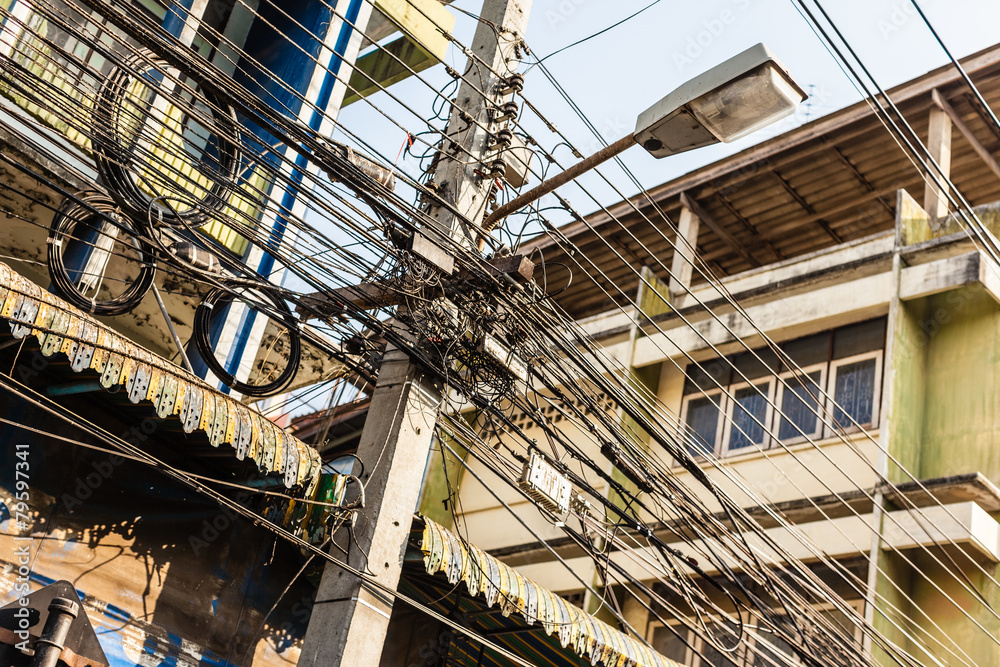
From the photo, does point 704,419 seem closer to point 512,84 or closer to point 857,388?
point 857,388

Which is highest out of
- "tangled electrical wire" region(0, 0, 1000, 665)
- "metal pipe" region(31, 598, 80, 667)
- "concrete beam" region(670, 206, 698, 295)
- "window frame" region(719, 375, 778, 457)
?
"concrete beam" region(670, 206, 698, 295)

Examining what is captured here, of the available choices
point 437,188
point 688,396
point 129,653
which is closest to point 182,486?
point 129,653

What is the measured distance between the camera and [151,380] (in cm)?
631

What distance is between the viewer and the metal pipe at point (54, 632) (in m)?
5.62

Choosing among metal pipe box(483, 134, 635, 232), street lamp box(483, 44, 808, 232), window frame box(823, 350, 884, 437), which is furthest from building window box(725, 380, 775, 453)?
street lamp box(483, 44, 808, 232)

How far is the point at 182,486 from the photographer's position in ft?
24.9

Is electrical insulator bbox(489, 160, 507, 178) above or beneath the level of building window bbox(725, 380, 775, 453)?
beneath

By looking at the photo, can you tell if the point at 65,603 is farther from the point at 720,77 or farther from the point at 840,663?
the point at 840,663

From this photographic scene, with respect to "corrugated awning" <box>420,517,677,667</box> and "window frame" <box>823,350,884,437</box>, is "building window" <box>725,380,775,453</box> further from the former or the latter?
"corrugated awning" <box>420,517,677,667</box>

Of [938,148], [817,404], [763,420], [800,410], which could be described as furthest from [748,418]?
[938,148]

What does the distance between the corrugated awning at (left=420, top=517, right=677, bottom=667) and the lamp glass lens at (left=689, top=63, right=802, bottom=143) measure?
10.9ft

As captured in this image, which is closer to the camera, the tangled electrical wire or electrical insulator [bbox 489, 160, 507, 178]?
the tangled electrical wire

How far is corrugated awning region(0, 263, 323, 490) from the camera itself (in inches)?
232

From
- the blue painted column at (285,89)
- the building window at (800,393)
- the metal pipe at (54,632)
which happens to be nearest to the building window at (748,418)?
the building window at (800,393)
